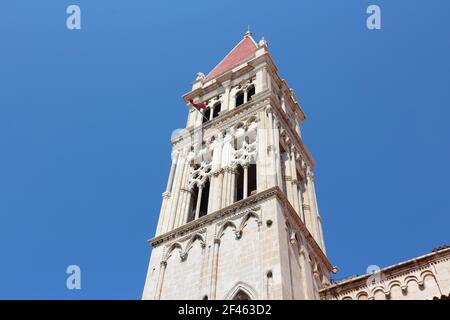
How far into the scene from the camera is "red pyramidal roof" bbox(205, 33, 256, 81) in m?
39.9

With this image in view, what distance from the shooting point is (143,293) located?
75.3 ft

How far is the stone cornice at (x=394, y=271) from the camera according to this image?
19.7 meters

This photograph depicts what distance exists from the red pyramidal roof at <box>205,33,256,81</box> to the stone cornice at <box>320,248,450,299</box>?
21379mm

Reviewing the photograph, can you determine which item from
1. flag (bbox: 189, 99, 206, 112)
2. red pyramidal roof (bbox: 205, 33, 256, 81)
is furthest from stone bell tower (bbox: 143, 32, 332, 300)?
red pyramidal roof (bbox: 205, 33, 256, 81)

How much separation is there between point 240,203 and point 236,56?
2141cm

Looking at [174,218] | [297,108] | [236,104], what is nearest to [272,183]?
[174,218]

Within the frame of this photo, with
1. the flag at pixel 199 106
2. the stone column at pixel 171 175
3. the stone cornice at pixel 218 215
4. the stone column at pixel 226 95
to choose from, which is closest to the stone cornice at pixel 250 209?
the stone cornice at pixel 218 215

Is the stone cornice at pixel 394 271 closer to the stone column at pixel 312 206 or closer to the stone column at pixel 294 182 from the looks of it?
the stone column at pixel 312 206

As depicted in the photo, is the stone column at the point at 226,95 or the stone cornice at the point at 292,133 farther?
the stone column at the point at 226,95

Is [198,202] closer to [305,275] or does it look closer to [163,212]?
[163,212]

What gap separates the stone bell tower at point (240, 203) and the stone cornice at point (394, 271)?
1042mm
